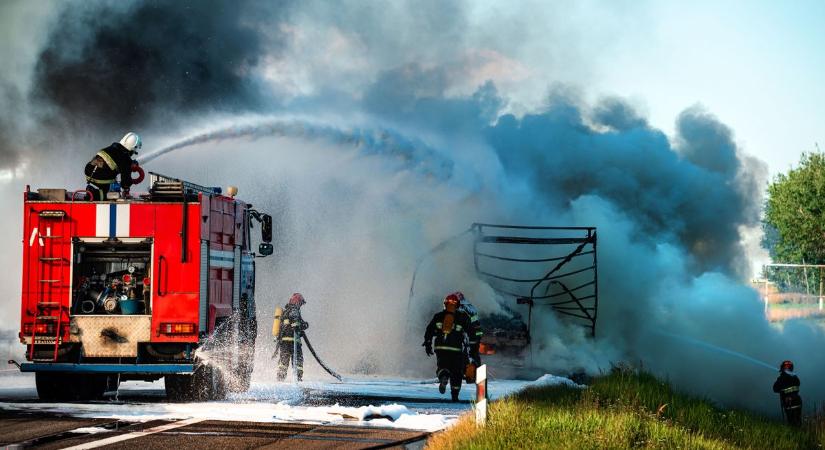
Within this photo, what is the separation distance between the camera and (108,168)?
1603 centimetres

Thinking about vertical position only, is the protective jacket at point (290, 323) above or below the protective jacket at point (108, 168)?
below

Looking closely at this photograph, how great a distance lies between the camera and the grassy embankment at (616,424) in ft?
35.1

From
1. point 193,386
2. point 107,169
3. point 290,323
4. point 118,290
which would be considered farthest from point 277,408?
point 290,323

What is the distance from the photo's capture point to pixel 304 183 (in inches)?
1140

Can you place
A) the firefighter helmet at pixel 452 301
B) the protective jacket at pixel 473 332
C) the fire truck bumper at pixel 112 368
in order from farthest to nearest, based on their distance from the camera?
the protective jacket at pixel 473 332, the firefighter helmet at pixel 452 301, the fire truck bumper at pixel 112 368

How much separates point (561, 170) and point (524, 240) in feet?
44.7

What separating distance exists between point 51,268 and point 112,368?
1539 millimetres

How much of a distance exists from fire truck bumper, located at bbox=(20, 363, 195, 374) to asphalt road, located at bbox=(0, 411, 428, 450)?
1779mm

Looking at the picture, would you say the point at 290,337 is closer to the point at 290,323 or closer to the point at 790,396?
the point at 290,323

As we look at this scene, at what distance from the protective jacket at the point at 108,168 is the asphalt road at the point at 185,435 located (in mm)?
3778

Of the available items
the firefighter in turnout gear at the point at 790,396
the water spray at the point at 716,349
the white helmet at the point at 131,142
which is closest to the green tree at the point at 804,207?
the water spray at the point at 716,349

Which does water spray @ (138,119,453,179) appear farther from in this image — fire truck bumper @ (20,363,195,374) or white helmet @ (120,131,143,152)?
fire truck bumper @ (20,363,195,374)

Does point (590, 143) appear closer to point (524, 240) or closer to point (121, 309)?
point (524, 240)

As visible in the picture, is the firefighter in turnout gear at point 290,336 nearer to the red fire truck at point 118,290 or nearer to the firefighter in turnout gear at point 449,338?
the firefighter in turnout gear at point 449,338
